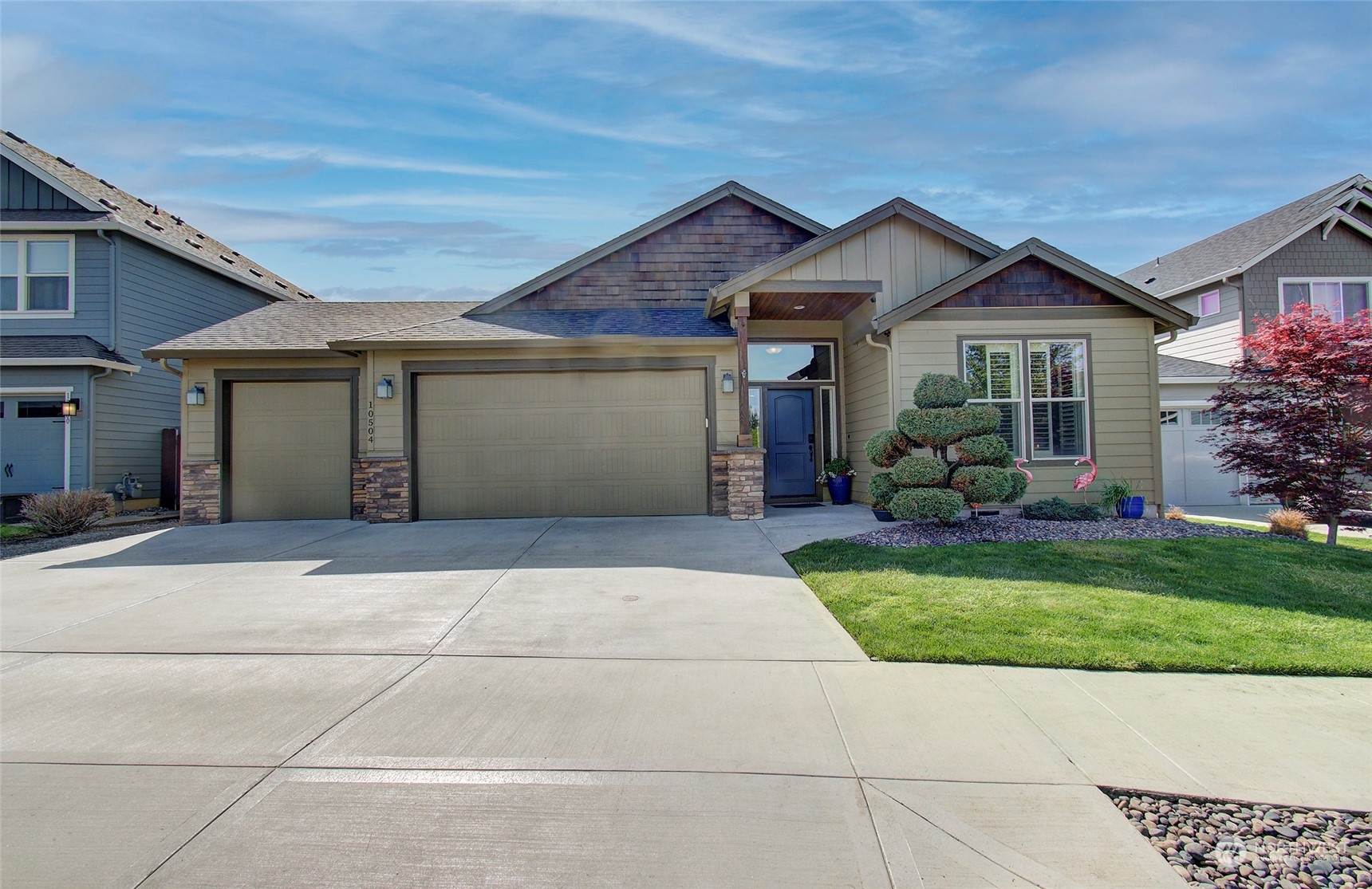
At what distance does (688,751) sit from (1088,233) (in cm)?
2415

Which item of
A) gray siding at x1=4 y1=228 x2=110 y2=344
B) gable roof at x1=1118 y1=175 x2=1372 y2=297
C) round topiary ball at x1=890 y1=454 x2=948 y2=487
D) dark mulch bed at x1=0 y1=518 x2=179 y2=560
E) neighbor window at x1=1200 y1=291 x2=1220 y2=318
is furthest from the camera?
neighbor window at x1=1200 y1=291 x2=1220 y2=318

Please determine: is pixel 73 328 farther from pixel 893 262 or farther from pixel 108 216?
pixel 893 262

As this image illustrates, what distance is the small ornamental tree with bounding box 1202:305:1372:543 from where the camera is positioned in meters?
8.40

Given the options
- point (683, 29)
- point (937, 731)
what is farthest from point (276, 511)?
point (937, 731)

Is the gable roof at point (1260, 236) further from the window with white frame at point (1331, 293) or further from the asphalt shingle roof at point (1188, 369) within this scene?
the asphalt shingle roof at point (1188, 369)

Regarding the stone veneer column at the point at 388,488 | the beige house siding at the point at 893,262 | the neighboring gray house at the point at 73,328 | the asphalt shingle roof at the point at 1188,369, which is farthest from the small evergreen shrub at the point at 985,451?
the neighboring gray house at the point at 73,328

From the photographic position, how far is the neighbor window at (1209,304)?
15336 millimetres

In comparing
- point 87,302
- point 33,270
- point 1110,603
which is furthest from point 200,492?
point 1110,603

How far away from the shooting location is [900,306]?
31.6ft

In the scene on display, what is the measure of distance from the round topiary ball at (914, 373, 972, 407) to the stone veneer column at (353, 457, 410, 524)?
7.28m

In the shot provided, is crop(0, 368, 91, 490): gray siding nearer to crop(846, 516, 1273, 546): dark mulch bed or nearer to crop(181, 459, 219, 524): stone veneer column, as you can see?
crop(181, 459, 219, 524): stone veneer column

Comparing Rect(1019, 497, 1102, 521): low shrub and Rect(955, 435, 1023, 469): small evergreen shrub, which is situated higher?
Rect(955, 435, 1023, 469): small evergreen shrub

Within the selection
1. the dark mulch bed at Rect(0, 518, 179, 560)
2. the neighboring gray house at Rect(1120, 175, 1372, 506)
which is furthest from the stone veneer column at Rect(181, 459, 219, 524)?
the neighboring gray house at Rect(1120, 175, 1372, 506)

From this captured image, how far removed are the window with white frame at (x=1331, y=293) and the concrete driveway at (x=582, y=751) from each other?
14858 mm
